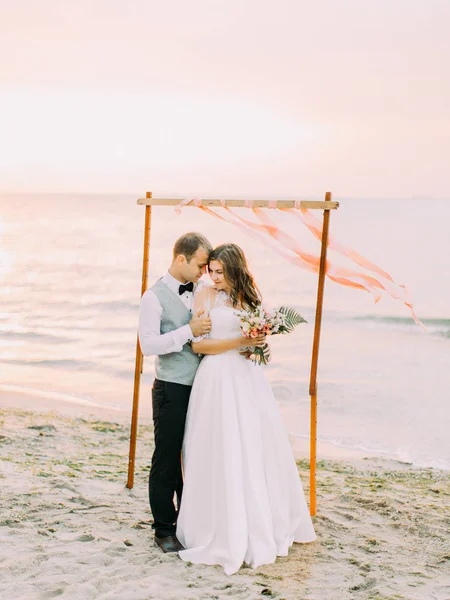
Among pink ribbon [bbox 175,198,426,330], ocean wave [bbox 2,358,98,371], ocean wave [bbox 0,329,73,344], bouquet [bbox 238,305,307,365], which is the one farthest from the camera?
ocean wave [bbox 0,329,73,344]

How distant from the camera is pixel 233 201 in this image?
5.10 metres

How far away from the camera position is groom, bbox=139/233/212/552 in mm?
4379

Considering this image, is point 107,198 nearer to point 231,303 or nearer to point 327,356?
point 327,356

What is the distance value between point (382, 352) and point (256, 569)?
11846 mm

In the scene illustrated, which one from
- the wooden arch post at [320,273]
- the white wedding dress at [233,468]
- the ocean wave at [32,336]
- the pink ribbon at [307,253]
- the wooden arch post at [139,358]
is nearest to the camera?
the white wedding dress at [233,468]

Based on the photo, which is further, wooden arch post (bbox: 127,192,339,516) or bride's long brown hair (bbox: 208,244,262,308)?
wooden arch post (bbox: 127,192,339,516)

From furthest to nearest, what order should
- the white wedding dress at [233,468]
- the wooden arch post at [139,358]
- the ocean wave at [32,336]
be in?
1. the ocean wave at [32,336]
2. the wooden arch post at [139,358]
3. the white wedding dress at [233,468]

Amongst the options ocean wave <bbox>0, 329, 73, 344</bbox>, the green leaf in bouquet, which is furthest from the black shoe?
ocean wave <bbox>0, 329, 73, 344</bbox>

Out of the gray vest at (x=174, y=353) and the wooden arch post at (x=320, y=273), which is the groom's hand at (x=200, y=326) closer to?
the gray vest at (x=174, y=353)

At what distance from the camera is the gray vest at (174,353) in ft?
14.7

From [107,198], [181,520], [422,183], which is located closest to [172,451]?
[181,520]

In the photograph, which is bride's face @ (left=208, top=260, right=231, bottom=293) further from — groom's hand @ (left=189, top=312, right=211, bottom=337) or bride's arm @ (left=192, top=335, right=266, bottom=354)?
bride's arm @ (left=192, top=335, right=266, bottom=354)

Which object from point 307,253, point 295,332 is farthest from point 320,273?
point 295,332

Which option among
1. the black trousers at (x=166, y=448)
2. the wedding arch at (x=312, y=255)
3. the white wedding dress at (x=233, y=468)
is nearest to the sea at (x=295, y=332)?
the wedding arch at (x=312, y=255)
